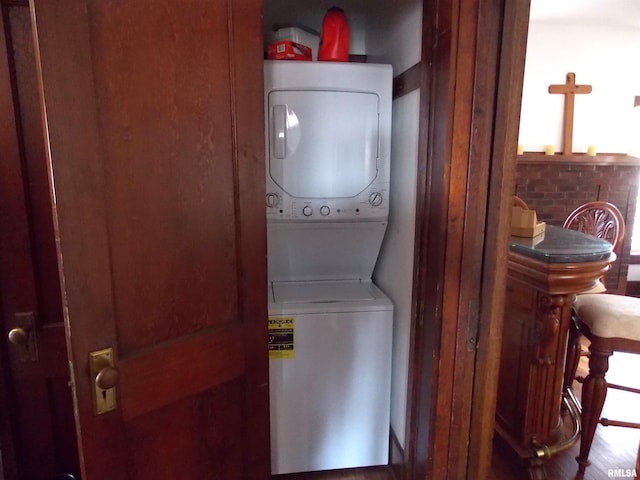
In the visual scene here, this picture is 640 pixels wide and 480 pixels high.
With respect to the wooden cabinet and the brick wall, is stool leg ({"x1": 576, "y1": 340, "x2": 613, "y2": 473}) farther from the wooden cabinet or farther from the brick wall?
the brick wall

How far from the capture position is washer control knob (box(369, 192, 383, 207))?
1.82m

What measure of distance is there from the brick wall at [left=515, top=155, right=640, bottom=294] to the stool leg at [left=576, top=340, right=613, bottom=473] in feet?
8.62

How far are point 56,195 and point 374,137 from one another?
4.19 ft

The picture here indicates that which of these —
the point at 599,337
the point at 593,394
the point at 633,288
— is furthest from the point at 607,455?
the point at 633,288

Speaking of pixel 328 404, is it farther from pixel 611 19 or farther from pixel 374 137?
pixel 611 19

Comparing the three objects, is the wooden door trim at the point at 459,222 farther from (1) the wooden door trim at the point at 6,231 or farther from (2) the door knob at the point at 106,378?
(1) the wooden door trim at the point at 6,231

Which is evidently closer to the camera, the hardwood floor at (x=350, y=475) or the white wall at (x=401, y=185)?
the white wall at (x=401, y=185)

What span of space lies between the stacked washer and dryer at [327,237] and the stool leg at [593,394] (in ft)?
2.82

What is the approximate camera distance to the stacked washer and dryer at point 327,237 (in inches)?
67.9

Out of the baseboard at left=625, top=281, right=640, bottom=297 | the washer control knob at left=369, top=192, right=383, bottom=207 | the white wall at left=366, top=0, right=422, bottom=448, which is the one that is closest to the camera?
the white wall at left=366, top=0, right=422, bottom=448

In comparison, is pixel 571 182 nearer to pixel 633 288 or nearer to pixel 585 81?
pixel 585 81

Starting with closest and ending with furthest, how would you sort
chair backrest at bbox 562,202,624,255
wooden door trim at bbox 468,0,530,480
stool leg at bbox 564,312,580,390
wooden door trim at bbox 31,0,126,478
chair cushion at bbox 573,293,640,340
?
wooden door trim at bbox 31,0,126,478 → wooden door trim at bbox 468,0,530,480 → chair cushion at bbox 573,293,640,340 → stool leg at bbox 564,312,580,390 → chair backrest at bbox 562,202,624,255

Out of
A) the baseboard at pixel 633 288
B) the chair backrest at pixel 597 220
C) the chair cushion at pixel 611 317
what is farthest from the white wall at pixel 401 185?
the baseboard at pixel 633 288
